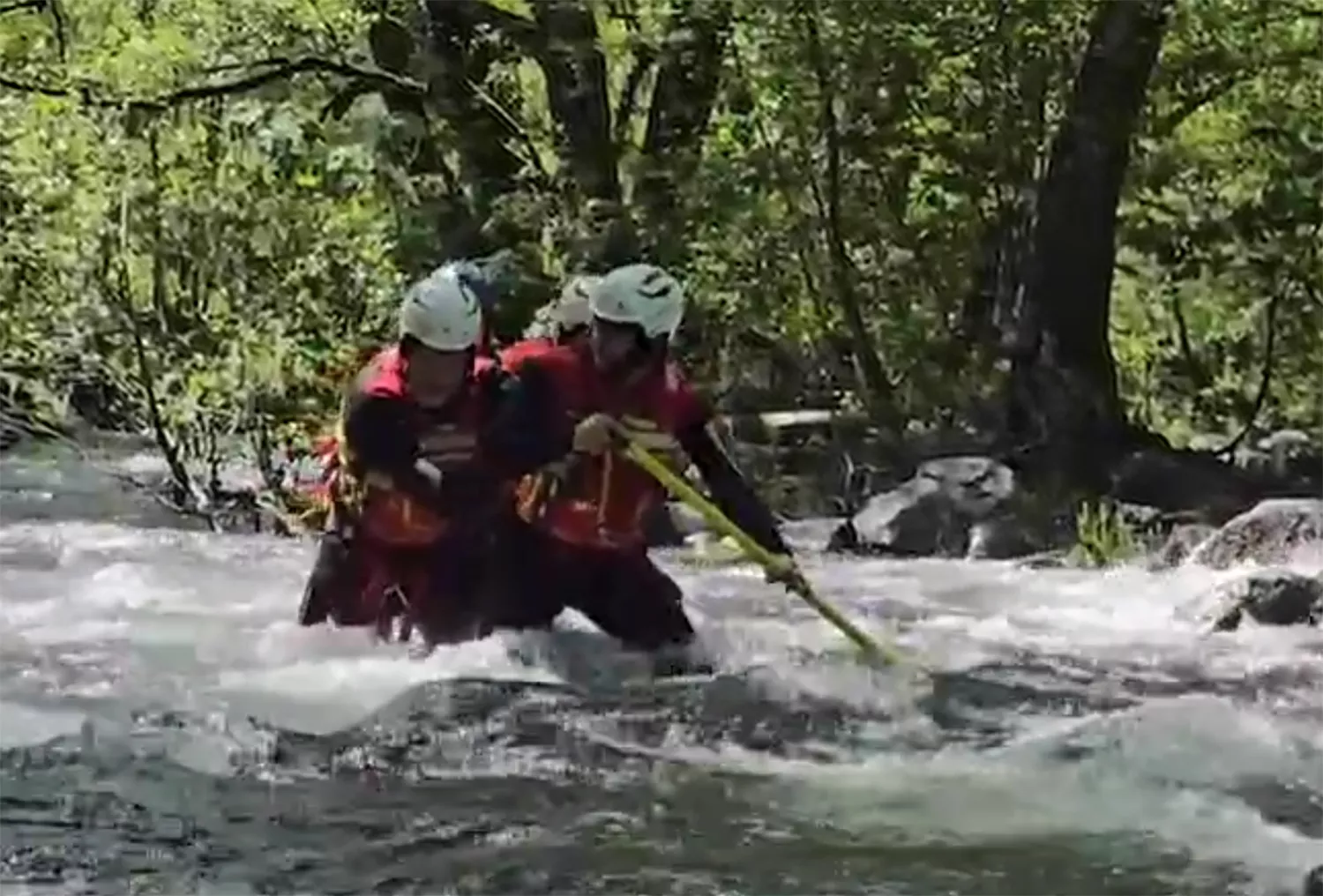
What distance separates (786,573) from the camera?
8484 mm

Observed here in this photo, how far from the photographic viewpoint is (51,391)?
52.3 feet

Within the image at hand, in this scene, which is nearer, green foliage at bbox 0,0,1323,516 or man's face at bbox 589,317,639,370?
man's face at bbox 589,317,639,370

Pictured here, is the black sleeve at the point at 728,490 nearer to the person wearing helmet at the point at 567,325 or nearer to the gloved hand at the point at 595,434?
the gloved hand at the point at 595,434

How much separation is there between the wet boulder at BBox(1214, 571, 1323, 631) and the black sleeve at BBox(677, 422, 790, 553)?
2253mm

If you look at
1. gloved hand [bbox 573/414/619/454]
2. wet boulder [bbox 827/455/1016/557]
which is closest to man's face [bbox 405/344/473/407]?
gloved hand [bbox 573/414/619/454]

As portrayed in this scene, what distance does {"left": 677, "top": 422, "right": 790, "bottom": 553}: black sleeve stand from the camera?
27.9ft

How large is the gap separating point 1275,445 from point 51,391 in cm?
746

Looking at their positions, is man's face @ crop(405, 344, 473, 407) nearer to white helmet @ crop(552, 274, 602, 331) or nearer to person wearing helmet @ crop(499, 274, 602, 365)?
person wearing helmet @ crop(499, 274, 602, 365)

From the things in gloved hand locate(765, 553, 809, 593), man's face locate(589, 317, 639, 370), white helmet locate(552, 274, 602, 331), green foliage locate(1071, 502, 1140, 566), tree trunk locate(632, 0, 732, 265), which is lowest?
green foliage locate(1071, 502, 1140, 566)

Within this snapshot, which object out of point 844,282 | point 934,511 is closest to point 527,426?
point 934,511

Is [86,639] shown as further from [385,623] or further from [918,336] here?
[918,336]

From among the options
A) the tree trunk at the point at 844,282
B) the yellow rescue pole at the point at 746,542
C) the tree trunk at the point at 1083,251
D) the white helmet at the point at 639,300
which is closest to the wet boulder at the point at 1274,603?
the yellow rescue pole at the point at 746,542

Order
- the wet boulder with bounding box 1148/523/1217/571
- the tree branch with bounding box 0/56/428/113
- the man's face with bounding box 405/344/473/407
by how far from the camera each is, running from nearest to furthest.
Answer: the man's face with bounding box 405/344/473/407 → the wet boulder with bounding box 1148/523/1217/571 → the tree branch with bounding box 0/56/428/113

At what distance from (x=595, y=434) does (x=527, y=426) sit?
0.21 meters
